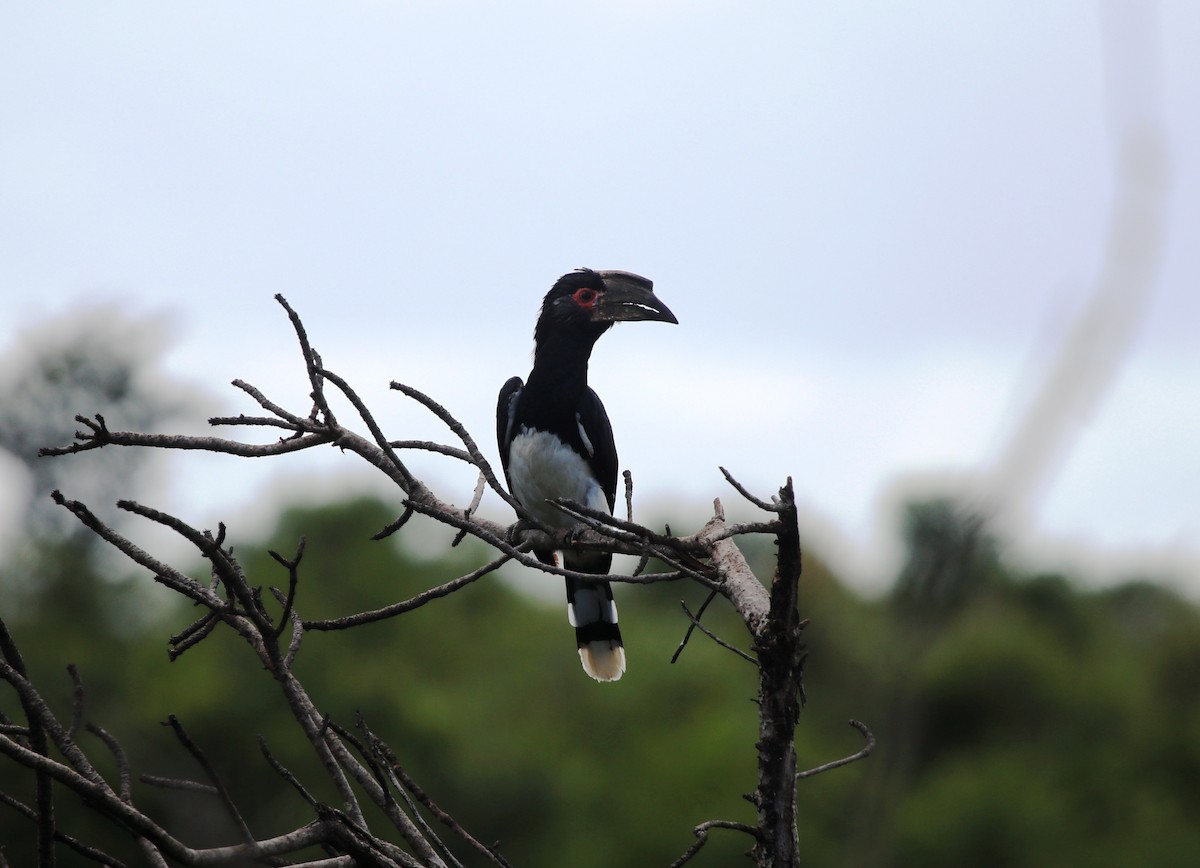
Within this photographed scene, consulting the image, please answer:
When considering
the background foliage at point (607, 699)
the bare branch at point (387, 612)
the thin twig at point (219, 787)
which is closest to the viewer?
the thin twig at point (219, 787)

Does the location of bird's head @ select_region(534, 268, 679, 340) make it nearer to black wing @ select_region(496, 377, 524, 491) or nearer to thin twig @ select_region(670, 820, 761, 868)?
black wing @ select_region(496, 377, 524, 491)

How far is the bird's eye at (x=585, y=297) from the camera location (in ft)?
19.2

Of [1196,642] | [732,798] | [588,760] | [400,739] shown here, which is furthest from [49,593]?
[1196,642]

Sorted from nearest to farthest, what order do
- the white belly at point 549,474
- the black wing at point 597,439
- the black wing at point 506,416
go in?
the white belly at point 549,474, the black wing at point 597,439, the black wing at point 506,416

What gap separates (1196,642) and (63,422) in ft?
107

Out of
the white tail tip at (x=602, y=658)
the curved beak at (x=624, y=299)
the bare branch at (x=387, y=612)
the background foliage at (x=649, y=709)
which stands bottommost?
the bare branch at (x=387, y=612)

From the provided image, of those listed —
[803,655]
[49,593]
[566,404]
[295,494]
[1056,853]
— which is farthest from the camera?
[295,494]

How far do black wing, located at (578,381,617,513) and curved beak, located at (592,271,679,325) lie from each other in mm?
362

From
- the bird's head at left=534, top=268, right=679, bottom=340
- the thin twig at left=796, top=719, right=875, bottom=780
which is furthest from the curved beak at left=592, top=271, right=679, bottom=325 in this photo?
the thin twig at left=796, top=719, right=875, bottom=780

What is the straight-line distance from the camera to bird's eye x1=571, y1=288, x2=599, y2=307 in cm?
585

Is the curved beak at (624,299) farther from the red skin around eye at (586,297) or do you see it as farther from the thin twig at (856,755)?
the thin twig at (856,755)

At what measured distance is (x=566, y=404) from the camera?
18.4 feet

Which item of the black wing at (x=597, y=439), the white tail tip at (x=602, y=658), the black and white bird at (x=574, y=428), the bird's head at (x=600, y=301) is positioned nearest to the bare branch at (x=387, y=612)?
the black and white bird at (x=574, y=428)

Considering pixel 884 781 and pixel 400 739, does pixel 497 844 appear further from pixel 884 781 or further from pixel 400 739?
pixel 400 739
